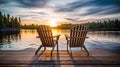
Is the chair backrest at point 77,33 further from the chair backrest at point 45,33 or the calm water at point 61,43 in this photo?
the calm water at point 61,43

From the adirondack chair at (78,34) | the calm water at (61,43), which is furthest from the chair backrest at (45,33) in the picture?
the calm water at (61,43)

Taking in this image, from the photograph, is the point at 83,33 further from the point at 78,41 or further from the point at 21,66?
the point at 21,66

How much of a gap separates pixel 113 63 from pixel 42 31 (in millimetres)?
1965

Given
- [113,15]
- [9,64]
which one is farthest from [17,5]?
[9,64]

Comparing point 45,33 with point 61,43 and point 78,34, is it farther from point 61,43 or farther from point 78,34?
point 61,43

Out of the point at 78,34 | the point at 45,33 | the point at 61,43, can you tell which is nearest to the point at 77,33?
the point at 78,34

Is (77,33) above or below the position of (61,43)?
above

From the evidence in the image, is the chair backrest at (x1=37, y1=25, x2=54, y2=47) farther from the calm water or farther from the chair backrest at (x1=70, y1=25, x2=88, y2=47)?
the calm water

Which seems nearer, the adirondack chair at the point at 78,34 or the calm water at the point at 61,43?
the adirondack chair at the point at 78,34

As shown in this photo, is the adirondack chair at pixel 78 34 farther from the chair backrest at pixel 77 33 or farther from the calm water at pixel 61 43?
the calm water at pixel 61 43

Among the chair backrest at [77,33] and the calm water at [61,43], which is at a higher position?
the chair backrest at [77,33]

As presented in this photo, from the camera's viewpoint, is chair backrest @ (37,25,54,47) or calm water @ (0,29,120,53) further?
calm water @ (0,29,120,53)

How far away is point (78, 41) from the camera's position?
4203mm

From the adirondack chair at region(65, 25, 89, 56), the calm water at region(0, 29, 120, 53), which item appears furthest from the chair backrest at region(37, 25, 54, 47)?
the calm water at region(0, 29, 120, 53)
